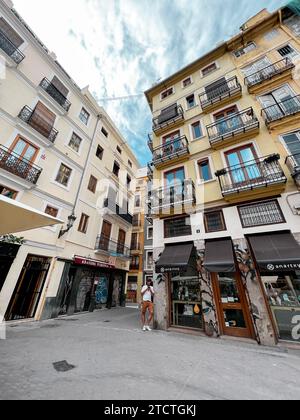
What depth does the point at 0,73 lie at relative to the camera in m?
9.73

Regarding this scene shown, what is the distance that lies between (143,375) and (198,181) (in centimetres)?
822

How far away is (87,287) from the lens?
40.9 feet

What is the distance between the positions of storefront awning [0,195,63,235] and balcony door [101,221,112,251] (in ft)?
32.3

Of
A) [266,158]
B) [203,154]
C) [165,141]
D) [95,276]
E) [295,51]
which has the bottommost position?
[95,276]

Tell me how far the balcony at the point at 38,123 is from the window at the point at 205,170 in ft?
32.1

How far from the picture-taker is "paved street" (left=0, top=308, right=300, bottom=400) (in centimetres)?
291

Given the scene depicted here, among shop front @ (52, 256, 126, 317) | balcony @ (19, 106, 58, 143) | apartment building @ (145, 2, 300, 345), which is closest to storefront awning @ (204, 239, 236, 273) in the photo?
apartment building @ (145, 2, 300, 345)

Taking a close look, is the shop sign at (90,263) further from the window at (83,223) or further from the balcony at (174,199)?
the balcony at (174,199)

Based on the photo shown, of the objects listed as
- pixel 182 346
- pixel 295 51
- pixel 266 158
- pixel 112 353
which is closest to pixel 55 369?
pixel 112 353

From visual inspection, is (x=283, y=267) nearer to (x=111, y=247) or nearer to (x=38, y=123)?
(x=111, y=247)

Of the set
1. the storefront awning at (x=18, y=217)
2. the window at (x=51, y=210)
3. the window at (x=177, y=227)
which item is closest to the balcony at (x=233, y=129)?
the window at (x=177, y=227)

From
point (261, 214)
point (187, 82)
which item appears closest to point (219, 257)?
point (261, 214)

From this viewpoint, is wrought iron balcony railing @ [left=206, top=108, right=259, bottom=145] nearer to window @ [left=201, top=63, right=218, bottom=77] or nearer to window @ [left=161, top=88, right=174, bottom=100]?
window @ [left=201, top=63, right=218, bottom=77]

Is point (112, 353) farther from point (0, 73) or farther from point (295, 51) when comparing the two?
point (295, 51)
